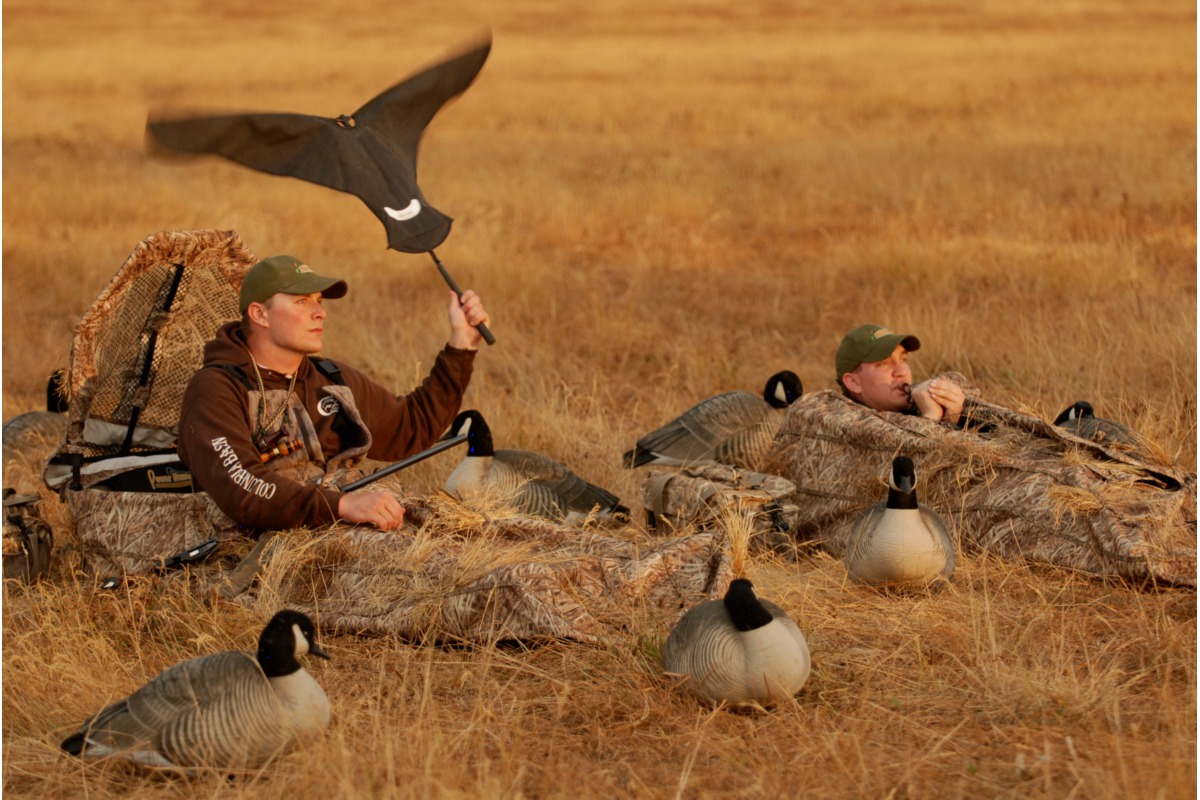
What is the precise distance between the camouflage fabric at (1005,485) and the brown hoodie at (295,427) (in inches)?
60.1

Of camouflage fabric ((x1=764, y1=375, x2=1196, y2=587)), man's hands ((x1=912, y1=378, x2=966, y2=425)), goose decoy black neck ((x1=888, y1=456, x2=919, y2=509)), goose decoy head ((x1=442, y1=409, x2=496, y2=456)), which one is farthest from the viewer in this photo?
goose decoy head ((x1=442, y1=409, x2=496, y2=456))

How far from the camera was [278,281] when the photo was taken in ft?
18.0

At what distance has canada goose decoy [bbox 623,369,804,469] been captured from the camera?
664cm

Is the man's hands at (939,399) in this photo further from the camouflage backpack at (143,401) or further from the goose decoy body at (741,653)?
the camouflage backpack at (143,401)

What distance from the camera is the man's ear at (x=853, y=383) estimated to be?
626 centimetres

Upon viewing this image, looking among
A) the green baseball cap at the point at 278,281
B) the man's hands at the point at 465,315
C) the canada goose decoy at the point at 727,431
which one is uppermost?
the green baseball cap at the point at 278,281

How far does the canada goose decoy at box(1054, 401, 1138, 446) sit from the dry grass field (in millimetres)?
400

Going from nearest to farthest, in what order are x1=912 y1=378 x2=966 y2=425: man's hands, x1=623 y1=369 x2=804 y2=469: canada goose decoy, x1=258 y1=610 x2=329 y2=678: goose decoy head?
x1=258 y1=610 x2=329 y2=678: goose decoy head
x1=912 y1=378 x2=966 y2=425: man's hands
x1=623 y1=369 x2=804 y2=469: canada goose decoy

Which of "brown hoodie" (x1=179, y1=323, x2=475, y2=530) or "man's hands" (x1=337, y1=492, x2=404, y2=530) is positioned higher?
"brown hoodie" (x1=179, y1=323, x2=475, y2=530)

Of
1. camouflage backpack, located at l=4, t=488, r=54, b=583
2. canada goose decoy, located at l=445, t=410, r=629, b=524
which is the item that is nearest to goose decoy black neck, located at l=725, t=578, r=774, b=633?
canada goose decoy, located at l=445, t=410, r=629, b=524

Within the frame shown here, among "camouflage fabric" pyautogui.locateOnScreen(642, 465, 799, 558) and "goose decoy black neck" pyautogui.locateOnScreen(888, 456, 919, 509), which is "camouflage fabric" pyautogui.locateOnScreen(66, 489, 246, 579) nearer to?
"camouflage fabric" pyautogui.locateOnScreen(642, 465, 799, 558)

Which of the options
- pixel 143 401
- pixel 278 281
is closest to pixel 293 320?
pixel 278 281

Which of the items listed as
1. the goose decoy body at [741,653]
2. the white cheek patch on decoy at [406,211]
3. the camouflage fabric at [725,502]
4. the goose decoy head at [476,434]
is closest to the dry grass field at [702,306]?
the goose decoy body at [741,653]

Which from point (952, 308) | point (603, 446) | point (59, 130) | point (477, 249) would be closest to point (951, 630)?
point (603, 446)
